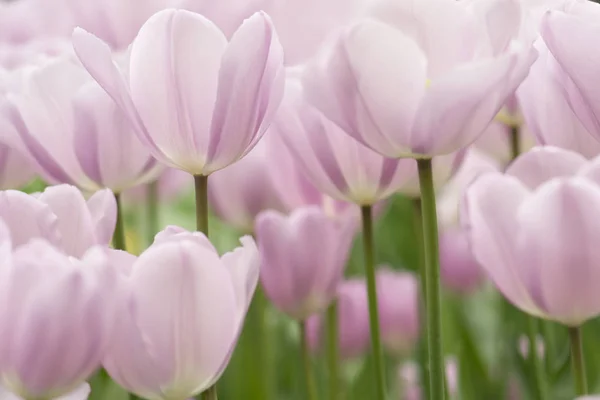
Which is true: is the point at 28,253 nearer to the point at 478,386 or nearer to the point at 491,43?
the point at 491,43

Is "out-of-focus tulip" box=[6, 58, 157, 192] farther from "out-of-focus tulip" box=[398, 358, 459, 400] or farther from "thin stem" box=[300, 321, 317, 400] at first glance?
"out-of-focus tulip" box=[398, 358, 459, 400]

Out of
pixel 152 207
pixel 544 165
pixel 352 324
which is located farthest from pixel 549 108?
pixel 352 324

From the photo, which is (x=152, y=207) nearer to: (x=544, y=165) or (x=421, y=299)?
(x=421, y=299)

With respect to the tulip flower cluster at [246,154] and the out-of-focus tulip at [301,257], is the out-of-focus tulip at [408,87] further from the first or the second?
the out-of-focus tulip at [301,257]

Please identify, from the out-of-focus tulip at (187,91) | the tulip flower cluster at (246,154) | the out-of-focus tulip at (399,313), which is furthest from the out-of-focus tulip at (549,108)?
the out-of-focus tulip at (399,313)

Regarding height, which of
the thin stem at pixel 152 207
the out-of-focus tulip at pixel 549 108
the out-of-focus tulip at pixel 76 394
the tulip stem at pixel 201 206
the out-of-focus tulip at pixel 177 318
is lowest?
the thin stem at pixel 152 207

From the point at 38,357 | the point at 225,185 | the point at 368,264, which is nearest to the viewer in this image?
the point at 38,357

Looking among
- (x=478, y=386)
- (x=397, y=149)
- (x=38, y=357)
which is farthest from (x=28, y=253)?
(x=478, y=386)
